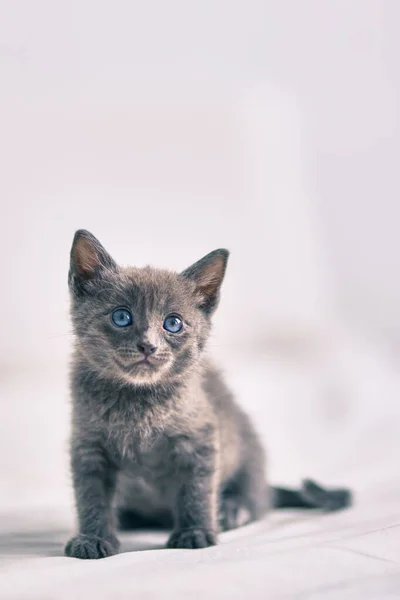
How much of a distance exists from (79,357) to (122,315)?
21 centimetres

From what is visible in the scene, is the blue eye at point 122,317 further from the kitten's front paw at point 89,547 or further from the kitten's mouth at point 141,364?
the kitten's front paw at point 89,547

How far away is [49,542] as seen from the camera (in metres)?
2.04

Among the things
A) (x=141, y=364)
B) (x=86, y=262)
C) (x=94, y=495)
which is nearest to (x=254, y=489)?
(x=94, y=495)

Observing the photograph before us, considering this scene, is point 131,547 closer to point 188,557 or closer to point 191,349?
point 188,557

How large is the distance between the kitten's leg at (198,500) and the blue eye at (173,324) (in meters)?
0.30

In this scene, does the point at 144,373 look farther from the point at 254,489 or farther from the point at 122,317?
the point at 254,489

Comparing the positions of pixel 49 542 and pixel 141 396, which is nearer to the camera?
pixel 141 396

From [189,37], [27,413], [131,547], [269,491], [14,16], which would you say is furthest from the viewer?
[189,37]

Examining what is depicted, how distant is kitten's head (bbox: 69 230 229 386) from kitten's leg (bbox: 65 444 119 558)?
202 mm

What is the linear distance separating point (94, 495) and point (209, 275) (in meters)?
0.59

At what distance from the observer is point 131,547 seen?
1993mm

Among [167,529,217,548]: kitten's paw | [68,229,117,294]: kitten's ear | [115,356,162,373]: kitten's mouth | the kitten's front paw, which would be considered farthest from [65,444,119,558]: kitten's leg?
[68,229,117,294]: kitten's ear

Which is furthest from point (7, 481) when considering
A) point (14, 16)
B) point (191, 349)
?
point (14, 16)

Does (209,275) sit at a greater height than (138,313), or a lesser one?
greater
